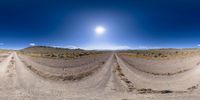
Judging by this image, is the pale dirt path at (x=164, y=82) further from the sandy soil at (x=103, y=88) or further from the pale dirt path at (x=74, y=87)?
the pale dirt path at (x=74, y=87)

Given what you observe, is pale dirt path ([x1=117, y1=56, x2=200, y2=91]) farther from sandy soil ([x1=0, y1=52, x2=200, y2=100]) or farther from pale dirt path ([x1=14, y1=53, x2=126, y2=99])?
pale dirt path ([x1=14, y1=53, x2=126, y2=99])

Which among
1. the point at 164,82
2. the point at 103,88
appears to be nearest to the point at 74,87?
the point at 103,88

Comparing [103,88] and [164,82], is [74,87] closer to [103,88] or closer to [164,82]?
[103,88]

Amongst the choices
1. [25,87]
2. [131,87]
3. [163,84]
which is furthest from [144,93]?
[25,87]

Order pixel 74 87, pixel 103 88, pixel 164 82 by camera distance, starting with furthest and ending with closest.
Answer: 1. pixel 164 82
2. pixel 74 87
3. pixel 103 88

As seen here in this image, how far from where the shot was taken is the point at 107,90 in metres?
14.9

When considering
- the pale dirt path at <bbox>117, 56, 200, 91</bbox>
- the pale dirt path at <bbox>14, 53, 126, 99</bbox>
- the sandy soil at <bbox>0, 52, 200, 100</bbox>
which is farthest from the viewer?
the pale dirt path at <bbox>117, 56, 200, 91</bbox>

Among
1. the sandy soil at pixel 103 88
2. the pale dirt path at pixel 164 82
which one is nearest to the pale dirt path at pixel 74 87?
the sandy soil at pixel 103 88

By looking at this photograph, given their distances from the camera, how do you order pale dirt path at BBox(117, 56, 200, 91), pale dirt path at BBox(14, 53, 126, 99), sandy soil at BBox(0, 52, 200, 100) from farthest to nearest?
pale dirt path at BBox(117, 56, 200, 91)
pale dirt path at BBox(14, 53, 126, 99)
sandy soil at BBox(0, 52, 200, 100)

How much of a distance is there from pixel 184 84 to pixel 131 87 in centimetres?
349

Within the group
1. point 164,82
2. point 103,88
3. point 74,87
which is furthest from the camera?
point 164,82

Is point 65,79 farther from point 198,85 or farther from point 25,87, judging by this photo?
point 198,85

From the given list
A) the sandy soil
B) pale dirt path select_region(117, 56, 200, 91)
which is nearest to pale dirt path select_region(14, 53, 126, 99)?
the sandy soil

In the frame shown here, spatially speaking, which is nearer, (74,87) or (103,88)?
(103,88)
